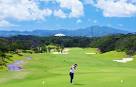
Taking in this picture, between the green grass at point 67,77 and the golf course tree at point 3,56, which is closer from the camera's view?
the green grass at point 67,77

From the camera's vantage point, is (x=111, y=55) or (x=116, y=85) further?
(x=111, y=55)

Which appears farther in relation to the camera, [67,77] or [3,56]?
[3,56]

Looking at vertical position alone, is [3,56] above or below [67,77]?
above

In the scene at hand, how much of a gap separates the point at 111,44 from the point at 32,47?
38.5m

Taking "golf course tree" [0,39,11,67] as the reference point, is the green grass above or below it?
below

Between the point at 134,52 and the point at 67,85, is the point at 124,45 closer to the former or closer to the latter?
the point at 134,52

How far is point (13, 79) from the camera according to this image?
4381 cm

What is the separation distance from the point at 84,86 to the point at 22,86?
589 centimetres

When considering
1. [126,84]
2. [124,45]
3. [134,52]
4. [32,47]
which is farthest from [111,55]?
[126,84]

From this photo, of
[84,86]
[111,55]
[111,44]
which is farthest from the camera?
[111,44]

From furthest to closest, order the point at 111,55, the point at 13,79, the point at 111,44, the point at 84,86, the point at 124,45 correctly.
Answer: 1. the point at 111,44
2. the point at 124,45
3. the point at 111,55
4. the point at 13,79
5. the point at 84,86

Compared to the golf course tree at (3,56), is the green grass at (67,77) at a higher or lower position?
lower

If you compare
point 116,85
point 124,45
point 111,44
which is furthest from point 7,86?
point 111,44

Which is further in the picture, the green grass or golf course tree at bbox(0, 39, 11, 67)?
golf course tree at bbox(0, 39, 11, 67)
